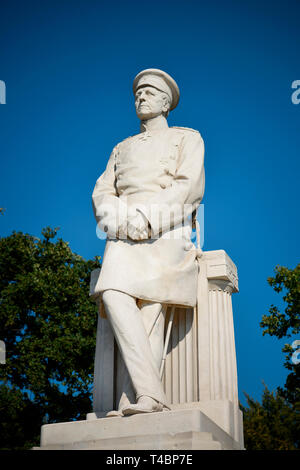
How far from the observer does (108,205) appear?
17.2 ft

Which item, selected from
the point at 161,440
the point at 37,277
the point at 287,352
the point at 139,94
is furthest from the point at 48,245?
the point at 161,440

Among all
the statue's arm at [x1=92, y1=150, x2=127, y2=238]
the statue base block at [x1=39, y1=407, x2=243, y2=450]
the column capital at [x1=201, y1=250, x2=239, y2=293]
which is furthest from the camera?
the column capital at [x1=201, y1=250, x2=239, y2=293]

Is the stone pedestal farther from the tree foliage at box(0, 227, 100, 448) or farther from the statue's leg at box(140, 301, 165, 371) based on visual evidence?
the tree foliage at box(0, 227, 100, 448)

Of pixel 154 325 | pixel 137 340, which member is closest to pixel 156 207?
pixel 154 325

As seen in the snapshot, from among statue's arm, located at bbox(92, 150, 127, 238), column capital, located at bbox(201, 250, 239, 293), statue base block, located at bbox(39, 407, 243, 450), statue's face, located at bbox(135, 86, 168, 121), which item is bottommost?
statue base block, located at bbox(39, 407, 243, 450)

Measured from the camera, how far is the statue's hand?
4.94 m

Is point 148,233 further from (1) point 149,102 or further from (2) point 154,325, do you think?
(1) point 149,102

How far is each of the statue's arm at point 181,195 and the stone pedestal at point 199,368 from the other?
0.61 metres

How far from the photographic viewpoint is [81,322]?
18453 mm

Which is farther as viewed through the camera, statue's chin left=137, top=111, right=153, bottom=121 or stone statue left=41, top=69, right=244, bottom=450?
statue's chin left=137, top=111, right=153, bottom=121

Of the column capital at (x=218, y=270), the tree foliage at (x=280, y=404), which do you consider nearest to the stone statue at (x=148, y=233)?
the column capital at (x=218, y=270)

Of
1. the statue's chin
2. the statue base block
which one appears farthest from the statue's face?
the statue base block

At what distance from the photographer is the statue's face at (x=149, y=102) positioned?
5914 mm

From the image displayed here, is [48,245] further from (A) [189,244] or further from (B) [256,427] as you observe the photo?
(A) [189,244]
